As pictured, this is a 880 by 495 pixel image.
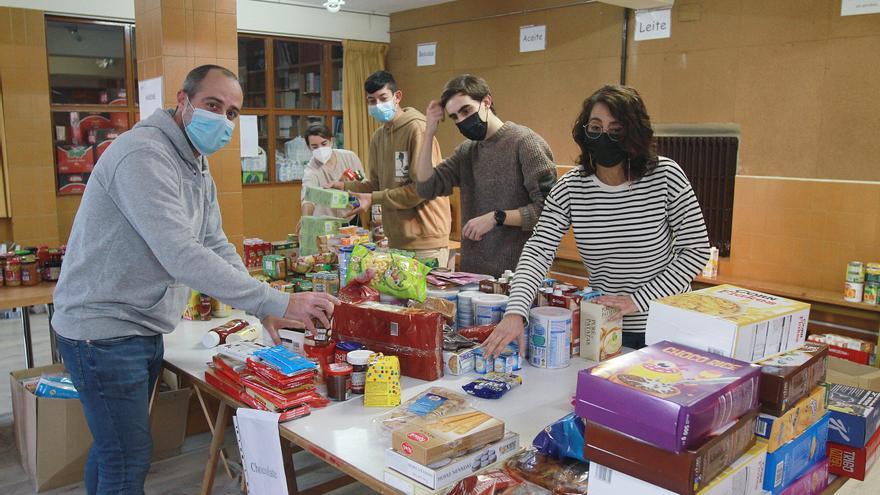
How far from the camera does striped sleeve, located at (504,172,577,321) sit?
2.36m

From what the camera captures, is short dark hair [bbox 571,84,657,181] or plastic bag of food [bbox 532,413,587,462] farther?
short dark hair [bbox 571,84,657,181]

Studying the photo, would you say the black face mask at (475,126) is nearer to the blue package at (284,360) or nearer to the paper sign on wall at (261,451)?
the blue package at (284,360)

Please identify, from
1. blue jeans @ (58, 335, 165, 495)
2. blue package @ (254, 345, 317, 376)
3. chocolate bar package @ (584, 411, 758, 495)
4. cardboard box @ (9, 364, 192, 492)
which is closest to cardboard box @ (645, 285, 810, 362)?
chocolate bar package @ (584, 411, 758, 495)

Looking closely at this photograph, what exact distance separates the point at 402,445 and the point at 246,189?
6.22 meters

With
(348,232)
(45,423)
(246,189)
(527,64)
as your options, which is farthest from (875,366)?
(246,189)

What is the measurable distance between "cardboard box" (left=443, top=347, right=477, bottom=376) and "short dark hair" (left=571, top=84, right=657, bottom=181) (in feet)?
2.73

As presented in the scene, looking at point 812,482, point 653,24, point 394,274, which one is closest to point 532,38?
point 653,24

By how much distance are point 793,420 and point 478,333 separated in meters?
1.03

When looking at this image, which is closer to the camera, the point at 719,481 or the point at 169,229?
the point at 719,481

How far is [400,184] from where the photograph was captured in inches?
153

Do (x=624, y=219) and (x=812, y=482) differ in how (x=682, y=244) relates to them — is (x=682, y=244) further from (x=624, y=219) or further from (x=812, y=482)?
(x=812, y=482)

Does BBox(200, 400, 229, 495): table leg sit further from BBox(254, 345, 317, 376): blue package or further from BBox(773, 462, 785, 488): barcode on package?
BBox(773, 462, 785, 488): barcode on package

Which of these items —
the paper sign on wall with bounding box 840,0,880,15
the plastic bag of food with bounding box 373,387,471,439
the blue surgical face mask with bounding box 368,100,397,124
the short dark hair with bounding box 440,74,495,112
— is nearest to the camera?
the plastic bag of food with bounding box 373,387,471,439

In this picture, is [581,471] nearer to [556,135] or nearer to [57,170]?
[556,135]
